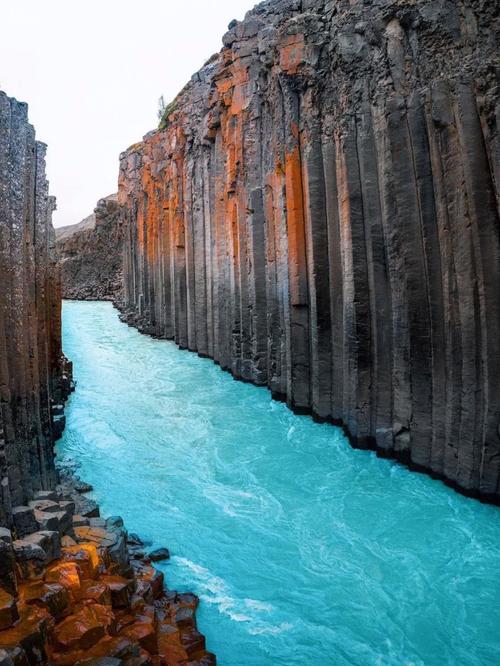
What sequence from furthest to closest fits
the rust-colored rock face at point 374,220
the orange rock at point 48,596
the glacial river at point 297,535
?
1. the rust-colored rock face at point 374,220
2. the glacial river at point 297,535
3. the orange rock at point 48,596

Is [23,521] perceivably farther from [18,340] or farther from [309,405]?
[309,405]

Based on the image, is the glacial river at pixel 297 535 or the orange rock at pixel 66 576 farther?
the glacial river at pixel 297 535

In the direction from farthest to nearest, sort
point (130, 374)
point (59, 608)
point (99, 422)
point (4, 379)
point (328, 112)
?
point (130, 374) < point (99, 422) < point (328, 112) < point (4, 379) < point (59, 608)

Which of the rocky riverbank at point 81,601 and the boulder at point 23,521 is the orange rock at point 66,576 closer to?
the rocky riverbank at point 81,601

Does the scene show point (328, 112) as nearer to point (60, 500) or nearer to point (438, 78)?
point (438, 78)

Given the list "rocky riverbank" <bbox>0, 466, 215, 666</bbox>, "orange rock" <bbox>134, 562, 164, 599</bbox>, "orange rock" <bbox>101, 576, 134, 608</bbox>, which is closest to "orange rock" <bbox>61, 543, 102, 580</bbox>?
"rocky riverbank" <bbox>0, 466, 215, 666</bbox>

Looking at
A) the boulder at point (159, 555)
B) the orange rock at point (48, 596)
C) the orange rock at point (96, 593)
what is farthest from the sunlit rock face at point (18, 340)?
the boulder at point (159, 555)

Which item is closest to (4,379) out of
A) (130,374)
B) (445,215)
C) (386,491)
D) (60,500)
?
(60,500)

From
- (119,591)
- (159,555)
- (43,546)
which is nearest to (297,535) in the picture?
(159,555)
